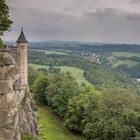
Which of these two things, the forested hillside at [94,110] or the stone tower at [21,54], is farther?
the stone tower at [21,54]

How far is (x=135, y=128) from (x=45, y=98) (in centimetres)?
3660

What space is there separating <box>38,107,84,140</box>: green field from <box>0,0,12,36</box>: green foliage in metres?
28.8

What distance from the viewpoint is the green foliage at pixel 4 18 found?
39.7 metres

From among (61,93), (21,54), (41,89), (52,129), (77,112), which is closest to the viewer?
(21,54)

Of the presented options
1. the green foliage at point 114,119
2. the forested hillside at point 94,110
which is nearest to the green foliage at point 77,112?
the forested hillside at point 94,110

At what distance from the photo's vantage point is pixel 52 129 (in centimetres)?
7300

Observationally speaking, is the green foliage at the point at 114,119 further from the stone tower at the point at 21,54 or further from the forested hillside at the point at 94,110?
the stone tower at the point at 21,54

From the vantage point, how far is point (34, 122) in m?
62.7

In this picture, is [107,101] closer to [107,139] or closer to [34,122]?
[107,139]

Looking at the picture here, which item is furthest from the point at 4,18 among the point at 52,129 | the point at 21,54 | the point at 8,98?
the point at 52,129

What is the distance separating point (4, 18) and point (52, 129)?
3754 centimetres

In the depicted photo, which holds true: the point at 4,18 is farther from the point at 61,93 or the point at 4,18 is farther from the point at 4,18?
the point at 61,93

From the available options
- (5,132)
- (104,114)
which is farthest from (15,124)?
(104,114)

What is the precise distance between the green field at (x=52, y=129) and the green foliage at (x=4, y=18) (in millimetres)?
28761
